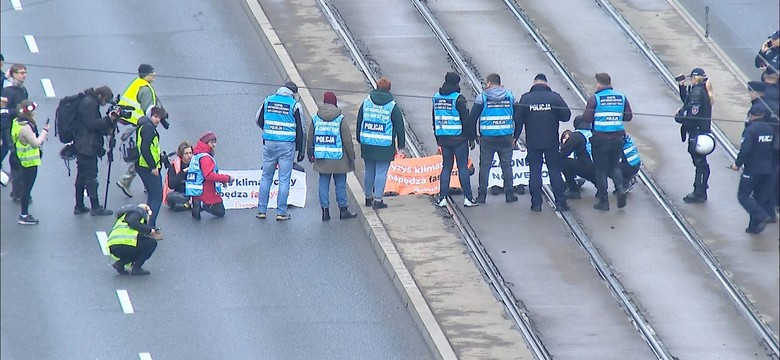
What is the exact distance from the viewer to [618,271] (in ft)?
66.0

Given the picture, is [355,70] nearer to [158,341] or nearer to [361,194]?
[361,194]

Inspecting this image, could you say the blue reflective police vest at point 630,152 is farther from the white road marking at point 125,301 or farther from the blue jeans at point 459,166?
the white road marking at point 125,301

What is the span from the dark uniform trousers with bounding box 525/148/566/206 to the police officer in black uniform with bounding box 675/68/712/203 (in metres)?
1.65

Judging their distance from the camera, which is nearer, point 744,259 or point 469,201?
point 744,259

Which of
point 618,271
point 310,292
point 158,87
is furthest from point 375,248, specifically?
point 158,87

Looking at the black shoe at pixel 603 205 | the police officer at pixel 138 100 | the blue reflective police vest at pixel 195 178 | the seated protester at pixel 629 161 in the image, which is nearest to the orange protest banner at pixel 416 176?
the black shoe at pixel 603 205

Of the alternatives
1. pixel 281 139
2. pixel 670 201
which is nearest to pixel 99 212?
pixel 281 139

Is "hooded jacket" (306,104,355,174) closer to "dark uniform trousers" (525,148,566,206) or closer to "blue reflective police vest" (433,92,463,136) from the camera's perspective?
"blue reflective police vest" (433,92,463,136)

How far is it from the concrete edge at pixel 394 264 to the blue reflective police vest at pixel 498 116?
5.91 ft

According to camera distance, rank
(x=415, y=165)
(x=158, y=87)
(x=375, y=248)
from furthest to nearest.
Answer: (x=158, y=87)
(x=415, y=165)
(x=375, y=248)

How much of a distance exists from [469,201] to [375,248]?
1683 millimetres

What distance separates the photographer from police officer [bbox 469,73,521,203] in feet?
69.6

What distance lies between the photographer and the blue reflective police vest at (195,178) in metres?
20.8

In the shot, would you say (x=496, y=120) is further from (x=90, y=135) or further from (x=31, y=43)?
(x=31, y=43)
